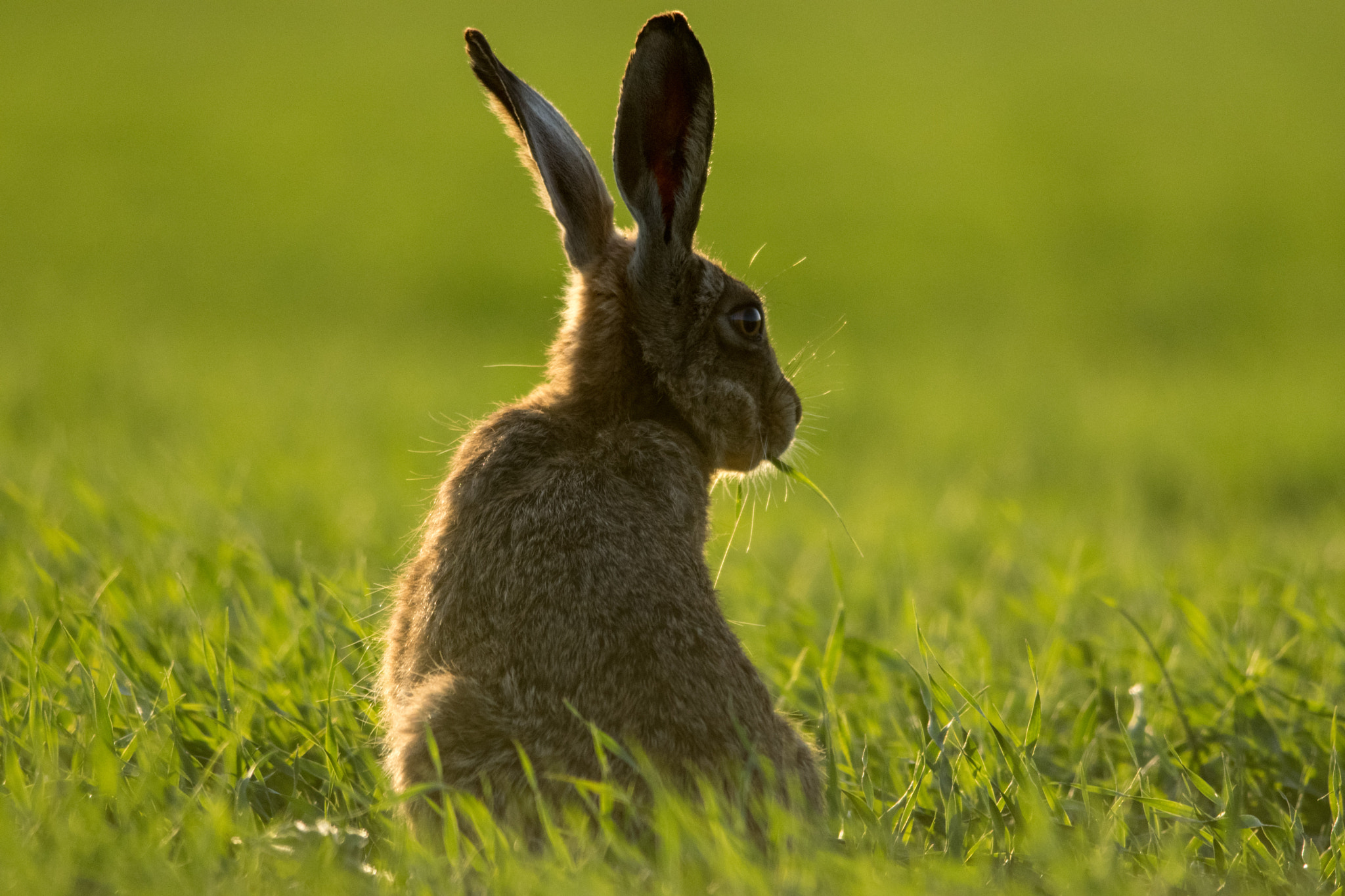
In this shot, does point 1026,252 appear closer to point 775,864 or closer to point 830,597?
point 830,597

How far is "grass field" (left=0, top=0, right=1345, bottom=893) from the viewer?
302 centimetres

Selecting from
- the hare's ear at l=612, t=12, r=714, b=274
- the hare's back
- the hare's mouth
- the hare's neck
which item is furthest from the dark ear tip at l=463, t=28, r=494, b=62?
the hare's mouth

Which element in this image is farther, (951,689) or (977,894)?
(951,689)

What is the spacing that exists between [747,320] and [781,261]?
13.1m

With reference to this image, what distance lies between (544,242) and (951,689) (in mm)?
15831

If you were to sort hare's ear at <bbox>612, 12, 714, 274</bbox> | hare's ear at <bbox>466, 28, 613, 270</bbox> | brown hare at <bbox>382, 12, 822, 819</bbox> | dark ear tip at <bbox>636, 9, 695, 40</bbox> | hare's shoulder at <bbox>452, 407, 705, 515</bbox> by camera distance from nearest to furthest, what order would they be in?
brown hare at <bbox>382, 12, 822, 819</bbox> < hare's shoulder at <bbox>452, 407, 705, 515</bbox> < dark ear tip at <bbox>636, 9, 695, 40</bbox> < hare's ear at <bbox>612, 12, 714, 274</bbox> < hare's ear at <bbox>466, 28, 613, 270</bbox>

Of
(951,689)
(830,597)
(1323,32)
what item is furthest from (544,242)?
(1323,32)

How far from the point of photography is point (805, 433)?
10.6 metres

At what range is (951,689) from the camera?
4.21 meters

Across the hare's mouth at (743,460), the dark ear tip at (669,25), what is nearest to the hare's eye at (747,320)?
the hare's mouth at (743,460)

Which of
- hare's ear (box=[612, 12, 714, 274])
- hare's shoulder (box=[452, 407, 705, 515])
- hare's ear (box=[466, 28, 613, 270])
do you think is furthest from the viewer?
hare's ear (box=[466, 28, 613, 270])

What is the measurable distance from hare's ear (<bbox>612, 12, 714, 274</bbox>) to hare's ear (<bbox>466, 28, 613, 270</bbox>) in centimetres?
23

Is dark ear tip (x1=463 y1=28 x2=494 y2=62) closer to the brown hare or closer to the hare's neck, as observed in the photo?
the brown hare

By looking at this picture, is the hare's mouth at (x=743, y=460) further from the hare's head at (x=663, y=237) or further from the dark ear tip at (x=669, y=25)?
the dark ear tip at (x=669, y=25)
